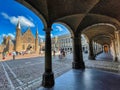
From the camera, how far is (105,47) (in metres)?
36.4

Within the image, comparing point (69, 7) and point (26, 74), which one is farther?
point (26, 74)

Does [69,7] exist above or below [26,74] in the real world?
above

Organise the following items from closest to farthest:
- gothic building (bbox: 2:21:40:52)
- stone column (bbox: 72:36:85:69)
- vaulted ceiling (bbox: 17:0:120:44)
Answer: vaulted ceiling (bbox: 17:0:120:44)
stone column (bbox: 72:36:85:69)
gothic building (bbox: 2:21:40:52)

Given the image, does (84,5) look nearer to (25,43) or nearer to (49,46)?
(49,46)

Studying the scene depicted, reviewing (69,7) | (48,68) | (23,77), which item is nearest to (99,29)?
(69,7)

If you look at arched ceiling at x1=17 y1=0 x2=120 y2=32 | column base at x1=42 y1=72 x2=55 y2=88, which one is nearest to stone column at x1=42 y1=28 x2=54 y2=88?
column base at x1=42 y1=72 x2=55 y2=88

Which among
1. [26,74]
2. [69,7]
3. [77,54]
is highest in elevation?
[69,7]

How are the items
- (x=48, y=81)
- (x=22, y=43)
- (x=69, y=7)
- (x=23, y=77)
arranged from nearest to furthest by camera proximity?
(x=48, y=81) < (x=69, y=7) < (x=23, y=77) < (x=22, y=43)

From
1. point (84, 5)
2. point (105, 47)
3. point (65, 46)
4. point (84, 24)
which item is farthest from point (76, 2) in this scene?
point (65, 46)

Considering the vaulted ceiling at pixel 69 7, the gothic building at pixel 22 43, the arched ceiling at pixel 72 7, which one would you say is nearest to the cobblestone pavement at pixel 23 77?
the vaulted ceiling at pixel 69 7

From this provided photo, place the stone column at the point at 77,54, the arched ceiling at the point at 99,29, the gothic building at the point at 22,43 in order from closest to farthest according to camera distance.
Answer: the stone column at the point at 77,54, the arched ceiling at the point at 99,29, the gothic building at the point at 22,43

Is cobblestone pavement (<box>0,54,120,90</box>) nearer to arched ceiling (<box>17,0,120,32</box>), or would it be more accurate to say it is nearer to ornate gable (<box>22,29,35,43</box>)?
arched ceiling (<box>17,0,120,32</box>)

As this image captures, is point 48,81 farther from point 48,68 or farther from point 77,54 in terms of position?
point 77,54

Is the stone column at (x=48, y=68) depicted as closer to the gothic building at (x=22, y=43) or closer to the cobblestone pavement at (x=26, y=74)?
the cobblestone pavement at (x=26, y=74)
